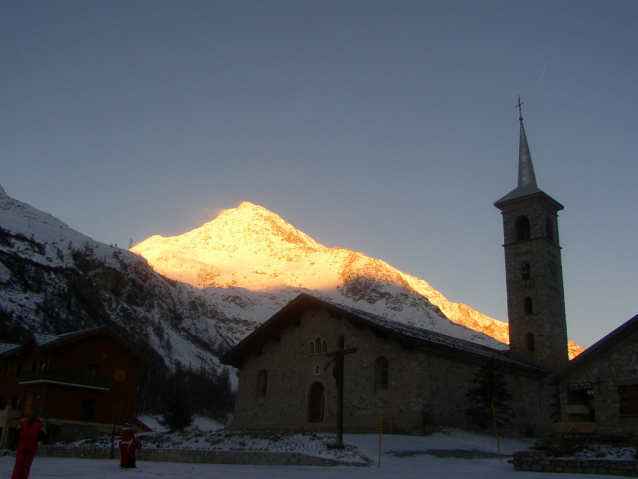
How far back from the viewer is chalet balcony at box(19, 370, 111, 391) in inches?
1243

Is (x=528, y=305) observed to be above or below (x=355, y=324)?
above

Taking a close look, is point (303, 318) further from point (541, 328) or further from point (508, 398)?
point (541, 328)

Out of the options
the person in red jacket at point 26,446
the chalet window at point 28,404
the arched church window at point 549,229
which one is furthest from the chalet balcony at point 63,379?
the arched church window at point 549,229

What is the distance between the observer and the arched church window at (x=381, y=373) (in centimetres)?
2569

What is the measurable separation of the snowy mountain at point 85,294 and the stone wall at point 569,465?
59.0 m

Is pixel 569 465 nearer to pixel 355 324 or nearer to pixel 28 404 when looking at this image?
pixel 355 324

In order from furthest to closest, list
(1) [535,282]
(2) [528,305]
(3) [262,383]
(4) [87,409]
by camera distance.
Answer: (2) [528,305] < (1) [535,282] < (4) [87,409] < (3) [262,383]

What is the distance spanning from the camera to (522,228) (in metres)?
36.9

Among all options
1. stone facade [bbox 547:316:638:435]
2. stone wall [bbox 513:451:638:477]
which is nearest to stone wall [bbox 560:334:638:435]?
stone facade [bbox 547:316:638:435]

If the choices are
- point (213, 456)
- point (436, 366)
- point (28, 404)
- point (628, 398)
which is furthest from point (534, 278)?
point (28, 404)

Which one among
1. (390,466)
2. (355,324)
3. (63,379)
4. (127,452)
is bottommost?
(390,466)

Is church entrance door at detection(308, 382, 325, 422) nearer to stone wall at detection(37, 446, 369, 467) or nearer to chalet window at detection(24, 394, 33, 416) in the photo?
stone wall at detection(37, 446, 369, 467)

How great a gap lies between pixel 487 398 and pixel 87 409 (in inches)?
822

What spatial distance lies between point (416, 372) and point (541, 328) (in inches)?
500
